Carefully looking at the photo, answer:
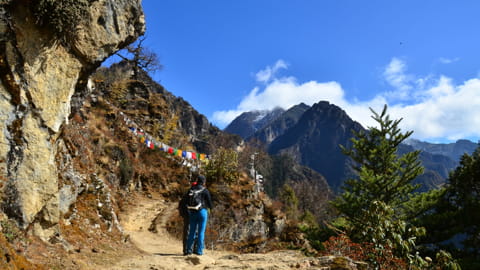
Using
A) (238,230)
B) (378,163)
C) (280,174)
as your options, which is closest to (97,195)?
(238,230)

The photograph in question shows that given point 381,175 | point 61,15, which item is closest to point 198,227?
point 61,15

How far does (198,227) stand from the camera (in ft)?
21.6

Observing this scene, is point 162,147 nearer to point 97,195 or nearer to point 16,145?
point 97,195

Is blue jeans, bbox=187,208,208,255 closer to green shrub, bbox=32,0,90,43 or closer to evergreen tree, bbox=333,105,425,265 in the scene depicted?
green shrub, bbox=32,0,90,43

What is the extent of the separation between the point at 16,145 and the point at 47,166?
2.08 ft

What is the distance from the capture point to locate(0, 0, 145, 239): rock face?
5039 mm

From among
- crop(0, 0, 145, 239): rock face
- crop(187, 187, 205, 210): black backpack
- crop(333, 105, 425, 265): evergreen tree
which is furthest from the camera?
crop(333, 105, 425, 265): evergreen tree

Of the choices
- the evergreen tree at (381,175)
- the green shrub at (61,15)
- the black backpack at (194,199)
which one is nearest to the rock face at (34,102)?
the green shrub at (61,15)

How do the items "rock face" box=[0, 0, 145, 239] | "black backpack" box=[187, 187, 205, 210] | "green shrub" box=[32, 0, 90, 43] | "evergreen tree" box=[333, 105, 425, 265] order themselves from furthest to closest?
"evergreen tree" box=[333, 105, 425, 265] < "black backpack" box=[187, 187, 205, 210] < "green shrub" box=[32, 0, 90, 43] < "rock face" box=[0, 0, 145, 239]

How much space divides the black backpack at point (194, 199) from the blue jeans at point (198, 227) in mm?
143

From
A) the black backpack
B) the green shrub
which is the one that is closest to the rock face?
the green shrub

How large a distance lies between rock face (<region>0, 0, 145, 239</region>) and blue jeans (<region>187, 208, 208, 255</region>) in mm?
2607

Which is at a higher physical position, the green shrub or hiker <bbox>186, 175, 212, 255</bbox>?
the green shrub

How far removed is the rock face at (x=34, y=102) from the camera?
16.5 feet
